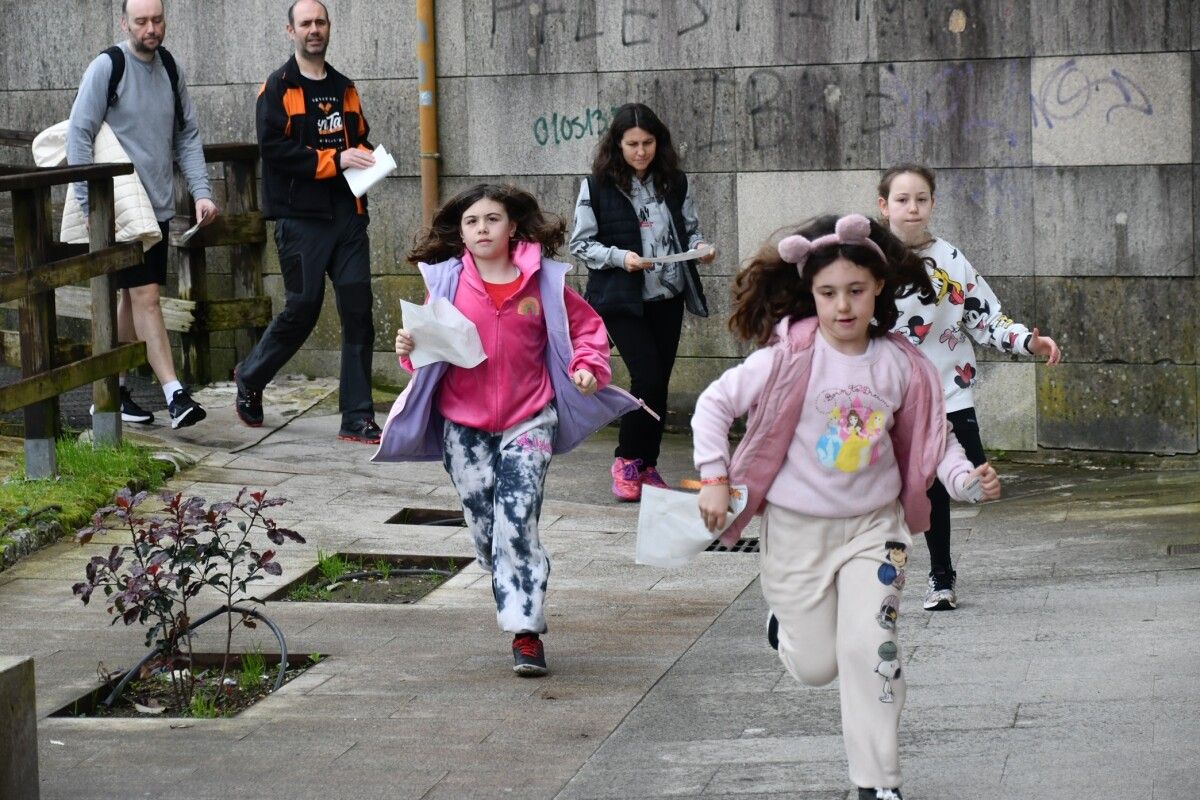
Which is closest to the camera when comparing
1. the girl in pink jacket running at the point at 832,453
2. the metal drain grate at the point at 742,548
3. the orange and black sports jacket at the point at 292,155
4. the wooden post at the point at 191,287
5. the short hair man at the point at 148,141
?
the girl in pink jacket running at the point at 832,453

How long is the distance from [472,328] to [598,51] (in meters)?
4.61

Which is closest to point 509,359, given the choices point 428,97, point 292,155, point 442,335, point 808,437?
point 442,335

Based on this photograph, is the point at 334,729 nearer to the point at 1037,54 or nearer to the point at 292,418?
the point at 292,418

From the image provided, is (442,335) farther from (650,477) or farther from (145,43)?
(145,43)

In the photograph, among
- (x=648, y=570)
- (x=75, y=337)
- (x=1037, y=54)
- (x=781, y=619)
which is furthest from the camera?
(x=75, y=337)

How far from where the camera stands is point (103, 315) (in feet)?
27.0

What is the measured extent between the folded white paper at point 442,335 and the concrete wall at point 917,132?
14.1ft

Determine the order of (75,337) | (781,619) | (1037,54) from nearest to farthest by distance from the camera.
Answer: (781,619)
(1037,54)
(75,337)

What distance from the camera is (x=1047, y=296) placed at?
9234 mm

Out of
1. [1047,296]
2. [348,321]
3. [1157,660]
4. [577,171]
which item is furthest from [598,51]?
[1157,660]

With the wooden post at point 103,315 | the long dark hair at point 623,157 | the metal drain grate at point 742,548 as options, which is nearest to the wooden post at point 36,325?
the wooden post at point 103,315

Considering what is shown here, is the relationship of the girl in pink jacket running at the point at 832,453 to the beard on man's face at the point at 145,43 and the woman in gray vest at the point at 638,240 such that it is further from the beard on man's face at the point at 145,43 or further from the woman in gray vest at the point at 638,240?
the beard on man's face at the point at 145,43

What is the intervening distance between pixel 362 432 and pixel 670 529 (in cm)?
497

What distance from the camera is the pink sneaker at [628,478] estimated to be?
8359 mm
